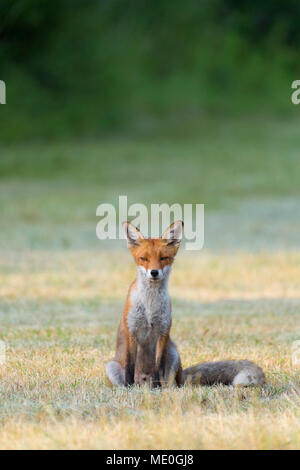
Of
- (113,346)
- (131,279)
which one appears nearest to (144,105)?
(131,279)

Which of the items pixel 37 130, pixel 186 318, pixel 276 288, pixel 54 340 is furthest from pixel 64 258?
pixel 37 130

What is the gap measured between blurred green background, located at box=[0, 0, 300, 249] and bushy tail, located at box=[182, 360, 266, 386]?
694 inches

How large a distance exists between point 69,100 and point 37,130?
205 centimetres

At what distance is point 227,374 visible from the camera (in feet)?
24.6

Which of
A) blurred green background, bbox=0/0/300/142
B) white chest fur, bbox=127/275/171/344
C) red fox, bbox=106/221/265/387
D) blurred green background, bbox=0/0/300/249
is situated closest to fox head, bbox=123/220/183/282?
red fox, bbox=106/221/265/387

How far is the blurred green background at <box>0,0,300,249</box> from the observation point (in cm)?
3180

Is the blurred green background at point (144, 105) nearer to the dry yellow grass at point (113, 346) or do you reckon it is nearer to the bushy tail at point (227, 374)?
the dry yellow grass at point (113, 346)

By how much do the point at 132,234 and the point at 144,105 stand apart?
38.6 metres

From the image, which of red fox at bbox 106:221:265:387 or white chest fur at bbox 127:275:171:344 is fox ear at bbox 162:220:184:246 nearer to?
red fox at bbox 106:221:265:387

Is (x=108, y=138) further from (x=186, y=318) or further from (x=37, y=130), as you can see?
(x=186, y=318)

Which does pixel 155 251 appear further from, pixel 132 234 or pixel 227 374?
pixel 227 374

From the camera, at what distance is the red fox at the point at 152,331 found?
24.0 ft

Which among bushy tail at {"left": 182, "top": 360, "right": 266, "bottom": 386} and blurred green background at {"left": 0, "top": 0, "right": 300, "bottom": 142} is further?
blurred green background at {"left": 0, "top": 0, "right": 300, "bottom": 142}

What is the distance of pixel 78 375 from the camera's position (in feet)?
26.2
